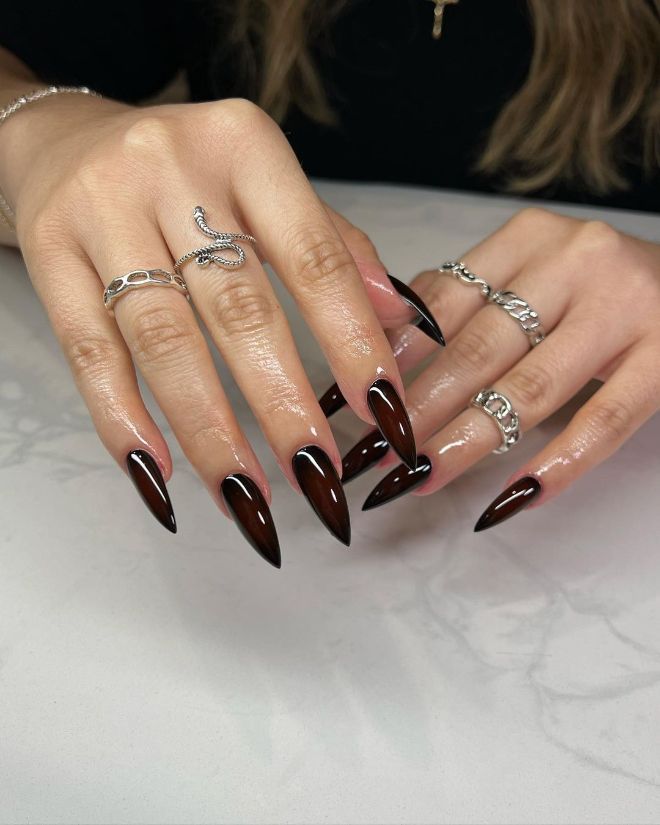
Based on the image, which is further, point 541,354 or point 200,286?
point 541,354

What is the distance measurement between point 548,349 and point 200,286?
0.97ft

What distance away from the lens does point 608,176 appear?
1085 mm

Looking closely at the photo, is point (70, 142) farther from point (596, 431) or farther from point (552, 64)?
point (552, 64)

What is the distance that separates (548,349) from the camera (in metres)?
0.71

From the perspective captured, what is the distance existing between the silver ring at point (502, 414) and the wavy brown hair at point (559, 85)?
51 cm

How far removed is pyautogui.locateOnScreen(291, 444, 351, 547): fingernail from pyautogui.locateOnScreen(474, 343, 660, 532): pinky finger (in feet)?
0.42

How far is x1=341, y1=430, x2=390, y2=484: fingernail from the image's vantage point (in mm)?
654

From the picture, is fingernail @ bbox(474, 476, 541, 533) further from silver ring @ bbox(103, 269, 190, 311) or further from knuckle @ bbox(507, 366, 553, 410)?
silver ring @ bbox(103, 269, 190, 311)

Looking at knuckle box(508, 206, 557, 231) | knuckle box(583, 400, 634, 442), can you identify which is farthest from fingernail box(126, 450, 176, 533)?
knuckle box(508, 206, 557, 231)

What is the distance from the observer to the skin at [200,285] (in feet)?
1.87

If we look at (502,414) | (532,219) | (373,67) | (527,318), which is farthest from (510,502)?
(373,67)

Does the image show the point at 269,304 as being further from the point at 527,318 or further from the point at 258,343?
the point at 527,318

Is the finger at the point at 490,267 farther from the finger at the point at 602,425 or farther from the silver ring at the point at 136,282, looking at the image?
the silver ring at the point at 136,282

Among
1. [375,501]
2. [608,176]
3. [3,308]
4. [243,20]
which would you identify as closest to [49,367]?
[3,308]
